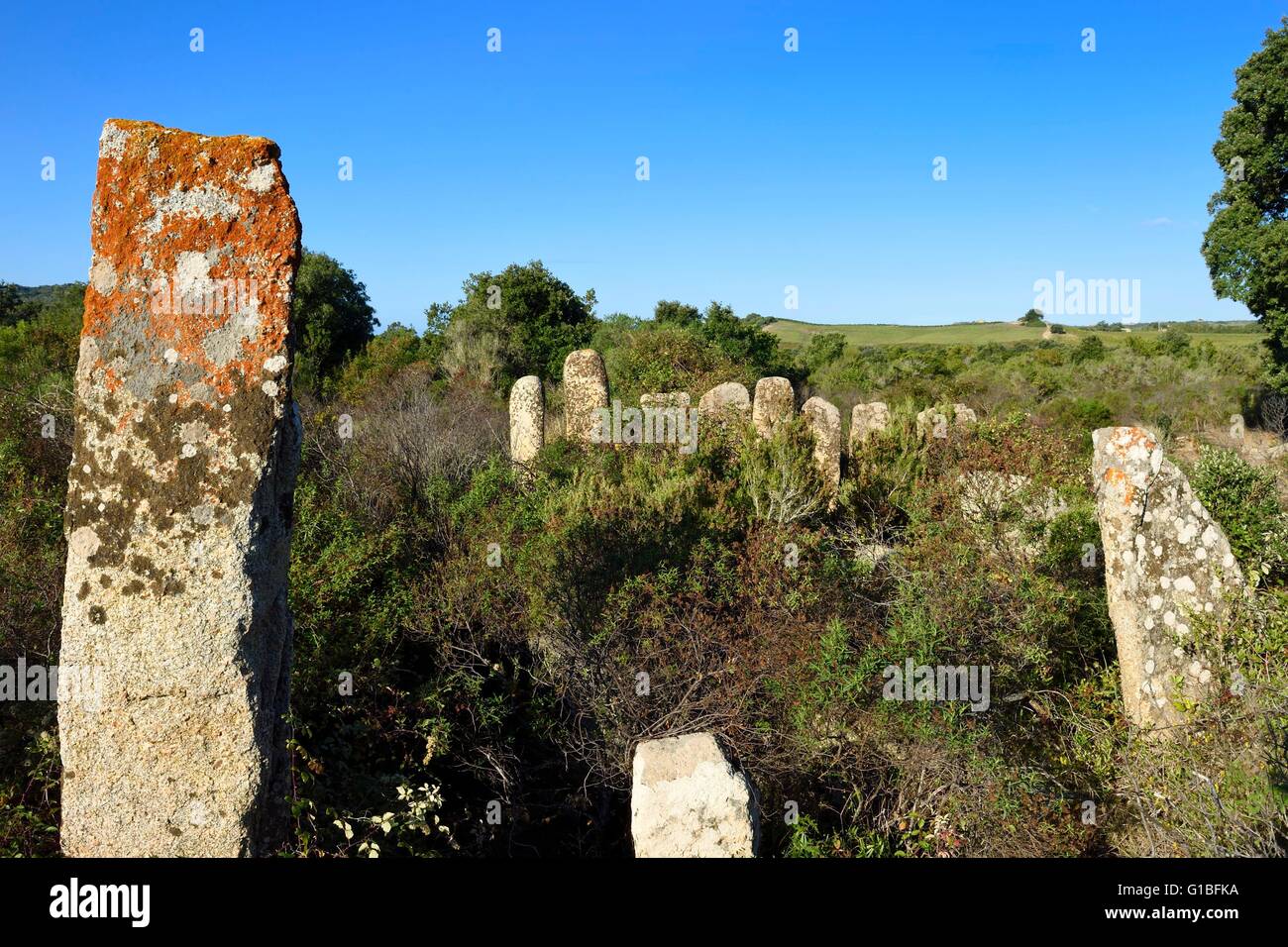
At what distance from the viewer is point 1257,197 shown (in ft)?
52.1

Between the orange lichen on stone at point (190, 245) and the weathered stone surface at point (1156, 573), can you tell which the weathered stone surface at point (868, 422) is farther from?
the orange lichen on stone at point (190, 245)

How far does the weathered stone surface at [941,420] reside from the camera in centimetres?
1028

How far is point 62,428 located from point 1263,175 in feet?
66.2

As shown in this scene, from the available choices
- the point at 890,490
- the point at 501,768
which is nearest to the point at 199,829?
the point at 501,768

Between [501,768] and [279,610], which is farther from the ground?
[279,610]

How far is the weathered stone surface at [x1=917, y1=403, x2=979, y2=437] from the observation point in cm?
1028

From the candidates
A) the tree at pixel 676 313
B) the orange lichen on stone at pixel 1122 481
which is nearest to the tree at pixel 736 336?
the tree at pixel 676 313

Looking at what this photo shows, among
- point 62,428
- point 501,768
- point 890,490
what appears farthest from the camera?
point 890,490

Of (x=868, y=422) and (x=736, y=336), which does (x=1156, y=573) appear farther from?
(x=736, y=336)

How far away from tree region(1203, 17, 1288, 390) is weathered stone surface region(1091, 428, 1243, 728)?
13770 millimetres

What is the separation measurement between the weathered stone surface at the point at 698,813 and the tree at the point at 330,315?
18.4m
